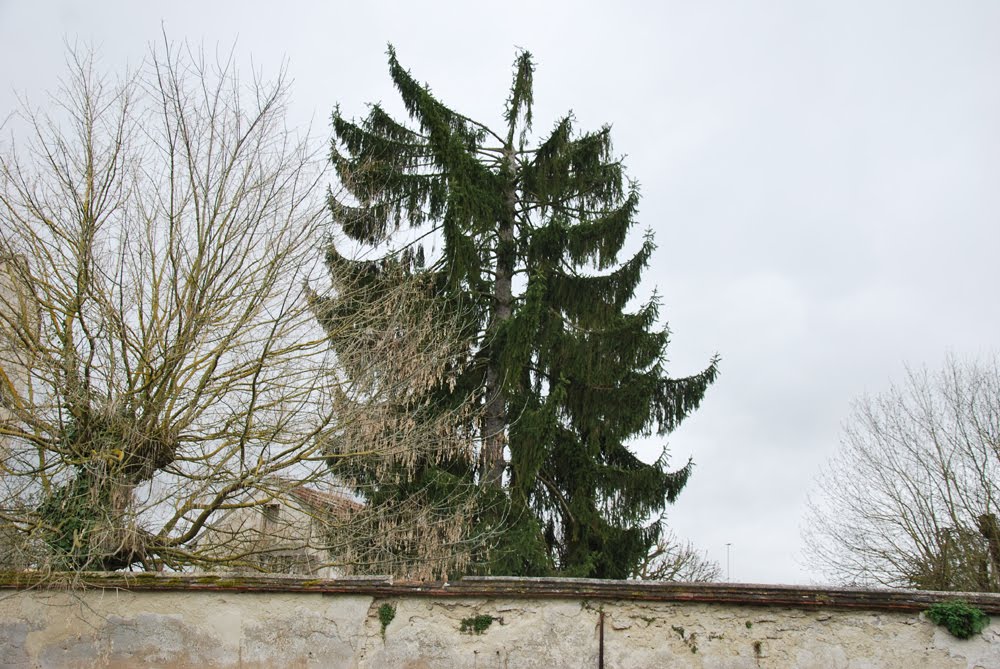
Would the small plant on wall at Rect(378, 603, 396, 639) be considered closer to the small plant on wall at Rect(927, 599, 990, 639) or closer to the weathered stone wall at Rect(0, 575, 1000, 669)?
the weathered stone wall at Rect(0, 575, 1000, 669)

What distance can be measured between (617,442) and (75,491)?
828cm

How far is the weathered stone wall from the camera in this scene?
21.0ft

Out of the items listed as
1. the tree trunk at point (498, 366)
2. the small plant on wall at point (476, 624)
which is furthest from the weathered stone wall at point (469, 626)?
the tree trunk at point (498, 366)

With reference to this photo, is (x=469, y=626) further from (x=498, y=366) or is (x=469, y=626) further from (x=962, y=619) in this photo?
(x=498, y=366)

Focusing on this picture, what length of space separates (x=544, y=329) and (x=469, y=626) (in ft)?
22.7

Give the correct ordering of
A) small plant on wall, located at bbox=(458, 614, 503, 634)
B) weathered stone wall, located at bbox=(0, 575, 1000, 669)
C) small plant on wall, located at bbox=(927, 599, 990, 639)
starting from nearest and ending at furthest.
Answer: small plant on wall, located at bbox=(927, 599, 990, 639) < weathered stone wall, located at bbox=(0, 575, 1000, 669) < small plant on wall, located at bbox=(458, 614, 503, 634)

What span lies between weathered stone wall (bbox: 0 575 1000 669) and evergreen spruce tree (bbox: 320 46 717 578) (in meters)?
4.97

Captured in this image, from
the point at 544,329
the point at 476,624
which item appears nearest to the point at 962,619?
the point at 476,624

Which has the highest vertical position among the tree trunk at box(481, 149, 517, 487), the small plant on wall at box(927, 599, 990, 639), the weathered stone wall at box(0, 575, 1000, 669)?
the tree trunk at box(481, 149, 517, 487)

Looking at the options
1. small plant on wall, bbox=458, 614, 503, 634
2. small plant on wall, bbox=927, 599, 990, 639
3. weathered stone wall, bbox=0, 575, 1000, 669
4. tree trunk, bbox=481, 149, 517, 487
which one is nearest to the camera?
small plant on wall, bbox=927, 599, 990, 639

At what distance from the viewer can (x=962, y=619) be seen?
6.23m

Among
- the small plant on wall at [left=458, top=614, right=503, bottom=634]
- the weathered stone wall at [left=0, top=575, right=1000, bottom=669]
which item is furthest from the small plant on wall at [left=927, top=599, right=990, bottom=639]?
the small plant on wall at [left=458, top=614, right=503, bottom=634]

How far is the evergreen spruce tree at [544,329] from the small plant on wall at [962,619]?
5973 millimetres

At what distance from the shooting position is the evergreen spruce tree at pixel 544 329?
12.5 meters
